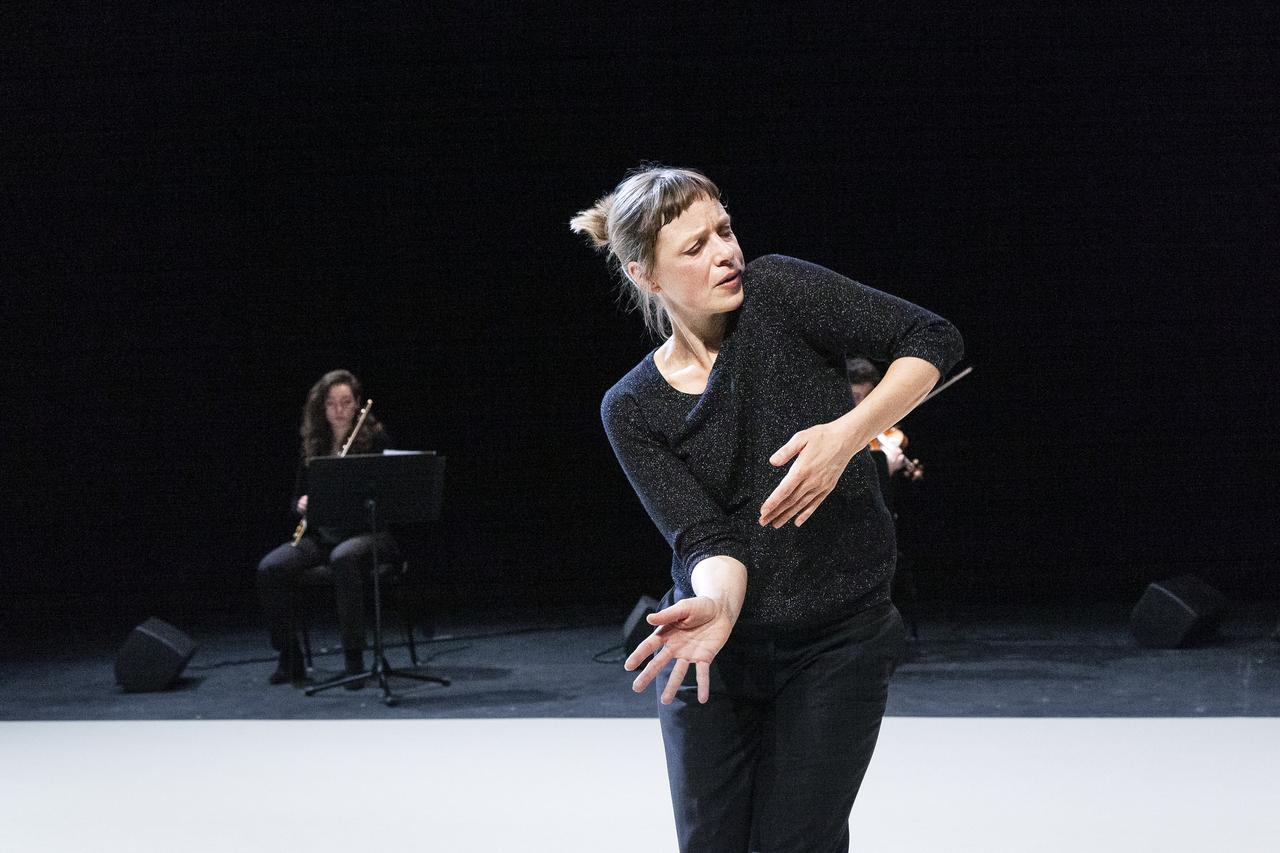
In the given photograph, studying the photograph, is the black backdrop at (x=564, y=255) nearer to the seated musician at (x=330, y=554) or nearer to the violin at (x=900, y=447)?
the violin at (x=900, y=447)

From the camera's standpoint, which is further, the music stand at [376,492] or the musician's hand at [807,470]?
the music stand at [376,492]

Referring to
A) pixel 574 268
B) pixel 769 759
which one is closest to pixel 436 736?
pixel 769 759

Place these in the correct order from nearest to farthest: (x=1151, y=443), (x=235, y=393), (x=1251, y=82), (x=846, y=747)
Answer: (x=846, y=747) < (x=1251, y=82) < (x=1151, y=443) < (x=235, y=393)

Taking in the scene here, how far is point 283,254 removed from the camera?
5832 millimetres

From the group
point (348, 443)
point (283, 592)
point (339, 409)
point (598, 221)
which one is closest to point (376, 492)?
point (348, 443)

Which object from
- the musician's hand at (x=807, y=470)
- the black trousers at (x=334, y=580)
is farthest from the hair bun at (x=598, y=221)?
the black trousers at (x=334, y=580)

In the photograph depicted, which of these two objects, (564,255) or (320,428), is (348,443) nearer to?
(320,428)

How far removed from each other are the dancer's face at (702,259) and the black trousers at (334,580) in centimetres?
315

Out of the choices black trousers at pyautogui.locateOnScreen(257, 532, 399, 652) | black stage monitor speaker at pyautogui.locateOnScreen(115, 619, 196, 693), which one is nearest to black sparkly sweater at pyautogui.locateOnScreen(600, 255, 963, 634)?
black trousers at pyautogui.locateOnScreen(257, 532, 399, 652)

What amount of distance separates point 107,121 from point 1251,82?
497 centimetres

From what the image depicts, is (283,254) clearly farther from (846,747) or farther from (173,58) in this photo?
(846,747)

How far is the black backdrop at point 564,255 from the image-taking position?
530 centimetres

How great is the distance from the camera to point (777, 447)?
1.42 m

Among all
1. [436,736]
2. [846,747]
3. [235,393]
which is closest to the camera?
[846,747]
